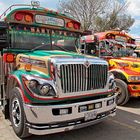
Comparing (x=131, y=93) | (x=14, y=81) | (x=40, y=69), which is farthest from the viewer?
(x=131, y=93)

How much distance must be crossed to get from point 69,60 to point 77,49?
2142 mm

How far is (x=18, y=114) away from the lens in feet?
14.4

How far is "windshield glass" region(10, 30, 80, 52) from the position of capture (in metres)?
5.14

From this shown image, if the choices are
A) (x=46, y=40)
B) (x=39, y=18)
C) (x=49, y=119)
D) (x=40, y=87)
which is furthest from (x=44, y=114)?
(x=39, y=18)

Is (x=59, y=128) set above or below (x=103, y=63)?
below

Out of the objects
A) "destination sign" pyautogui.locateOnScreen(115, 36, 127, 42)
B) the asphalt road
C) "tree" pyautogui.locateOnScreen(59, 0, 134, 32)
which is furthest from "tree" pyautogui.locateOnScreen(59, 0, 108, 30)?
the asphalt road

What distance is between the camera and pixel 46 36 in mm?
5559

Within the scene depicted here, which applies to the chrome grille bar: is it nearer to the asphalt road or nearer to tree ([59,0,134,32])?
the asphalt road

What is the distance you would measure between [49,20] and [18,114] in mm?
2417

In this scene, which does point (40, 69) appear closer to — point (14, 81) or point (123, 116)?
point (14, 81)

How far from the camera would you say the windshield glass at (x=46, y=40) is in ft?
16.9

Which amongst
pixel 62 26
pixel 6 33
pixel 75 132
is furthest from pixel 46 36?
pixel 75 132

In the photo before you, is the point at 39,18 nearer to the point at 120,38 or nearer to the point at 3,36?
the point at 3,36

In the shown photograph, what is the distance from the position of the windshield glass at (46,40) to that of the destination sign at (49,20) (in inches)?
7.9
